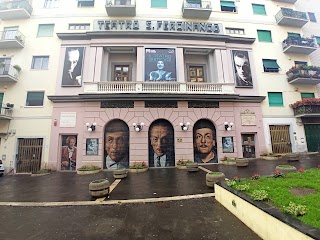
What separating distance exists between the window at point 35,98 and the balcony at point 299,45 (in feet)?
86.3

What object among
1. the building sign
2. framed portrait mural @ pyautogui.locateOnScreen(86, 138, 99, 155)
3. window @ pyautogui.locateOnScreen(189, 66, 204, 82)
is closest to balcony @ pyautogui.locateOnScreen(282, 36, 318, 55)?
the building sign

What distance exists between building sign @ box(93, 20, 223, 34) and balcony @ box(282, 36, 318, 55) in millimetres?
7666

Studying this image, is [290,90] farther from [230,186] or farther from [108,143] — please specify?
[108,143]

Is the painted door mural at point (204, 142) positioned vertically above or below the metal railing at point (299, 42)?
below

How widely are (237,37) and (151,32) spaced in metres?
9.25

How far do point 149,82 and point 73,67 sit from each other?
775 centimetres

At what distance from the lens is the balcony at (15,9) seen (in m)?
17.5

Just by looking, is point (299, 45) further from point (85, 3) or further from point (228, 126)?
point (85, 3)

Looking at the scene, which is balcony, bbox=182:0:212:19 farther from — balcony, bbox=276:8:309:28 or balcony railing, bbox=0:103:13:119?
balcony railing, bbox=0:103:13:119

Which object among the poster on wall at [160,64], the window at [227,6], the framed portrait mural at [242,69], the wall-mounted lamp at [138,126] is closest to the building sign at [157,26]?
the poster on wall at [160,64]

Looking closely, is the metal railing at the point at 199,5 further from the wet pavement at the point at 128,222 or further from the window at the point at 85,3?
the wet pavement at the point at 128,222

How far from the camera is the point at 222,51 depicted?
56.5ft

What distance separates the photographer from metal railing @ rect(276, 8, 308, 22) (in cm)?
1912

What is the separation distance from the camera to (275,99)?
17703 mm
